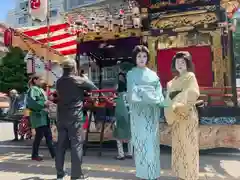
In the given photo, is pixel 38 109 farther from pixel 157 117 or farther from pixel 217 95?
pixel 217 95

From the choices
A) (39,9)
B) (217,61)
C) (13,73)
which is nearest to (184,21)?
(217,61)

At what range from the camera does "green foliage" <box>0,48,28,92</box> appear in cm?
2478

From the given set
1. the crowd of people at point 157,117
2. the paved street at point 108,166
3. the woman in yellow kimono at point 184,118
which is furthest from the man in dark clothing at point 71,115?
the woman in yellow kimono at point 184,118

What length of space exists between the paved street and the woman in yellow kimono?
3.09 feet

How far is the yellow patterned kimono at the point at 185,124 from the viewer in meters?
3.62

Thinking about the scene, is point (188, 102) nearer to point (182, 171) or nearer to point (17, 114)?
point (182, 171)

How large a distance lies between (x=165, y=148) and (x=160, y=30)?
2813mm

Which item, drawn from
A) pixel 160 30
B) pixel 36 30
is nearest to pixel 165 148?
pixel 160 30

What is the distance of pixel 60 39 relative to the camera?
8.56 m

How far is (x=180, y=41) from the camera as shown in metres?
6.98

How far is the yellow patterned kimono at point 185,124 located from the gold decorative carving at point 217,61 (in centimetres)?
315

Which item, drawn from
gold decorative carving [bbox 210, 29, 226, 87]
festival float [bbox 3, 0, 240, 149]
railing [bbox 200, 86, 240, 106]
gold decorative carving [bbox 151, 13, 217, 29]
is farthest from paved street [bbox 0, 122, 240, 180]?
gold decorative carving [bbox 151, 13, 217, 29]

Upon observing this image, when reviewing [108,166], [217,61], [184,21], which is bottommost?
[108,166]

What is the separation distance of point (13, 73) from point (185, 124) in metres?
23.6
